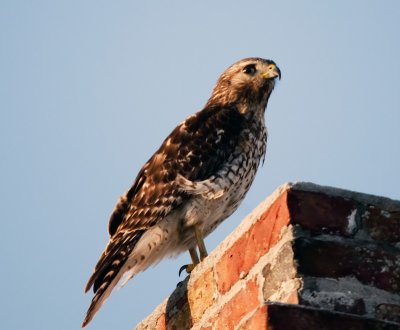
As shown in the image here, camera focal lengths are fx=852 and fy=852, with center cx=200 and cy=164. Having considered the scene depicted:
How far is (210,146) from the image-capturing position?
5.18 metres

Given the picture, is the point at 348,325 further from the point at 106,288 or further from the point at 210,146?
the point at 210,146

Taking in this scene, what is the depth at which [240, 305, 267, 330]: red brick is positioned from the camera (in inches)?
78.2

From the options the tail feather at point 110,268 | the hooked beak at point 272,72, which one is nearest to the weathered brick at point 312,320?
the tail feather at point 110,268

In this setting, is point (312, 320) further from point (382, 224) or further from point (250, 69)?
point (250, 69)

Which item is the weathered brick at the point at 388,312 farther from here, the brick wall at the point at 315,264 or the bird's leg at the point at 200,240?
the bird's leg at the point at 200,240

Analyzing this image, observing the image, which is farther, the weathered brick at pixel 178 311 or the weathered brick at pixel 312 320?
the weathered brick at pixel 178 311

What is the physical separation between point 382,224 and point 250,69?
4186 mm

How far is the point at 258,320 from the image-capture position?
2018 millimetres

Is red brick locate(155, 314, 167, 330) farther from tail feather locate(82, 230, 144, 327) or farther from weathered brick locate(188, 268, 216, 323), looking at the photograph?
tail feather locate(82, 230, 144, 327)

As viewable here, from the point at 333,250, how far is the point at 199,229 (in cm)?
280

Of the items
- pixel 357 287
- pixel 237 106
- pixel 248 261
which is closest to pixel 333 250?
pixel 357 287

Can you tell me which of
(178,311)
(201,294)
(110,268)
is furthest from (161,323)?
(110,268)

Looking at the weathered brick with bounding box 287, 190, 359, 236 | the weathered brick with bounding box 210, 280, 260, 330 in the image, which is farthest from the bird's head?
the weathered brick with bounding box 287, 190, 359, 236

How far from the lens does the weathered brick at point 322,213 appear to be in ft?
7.30
